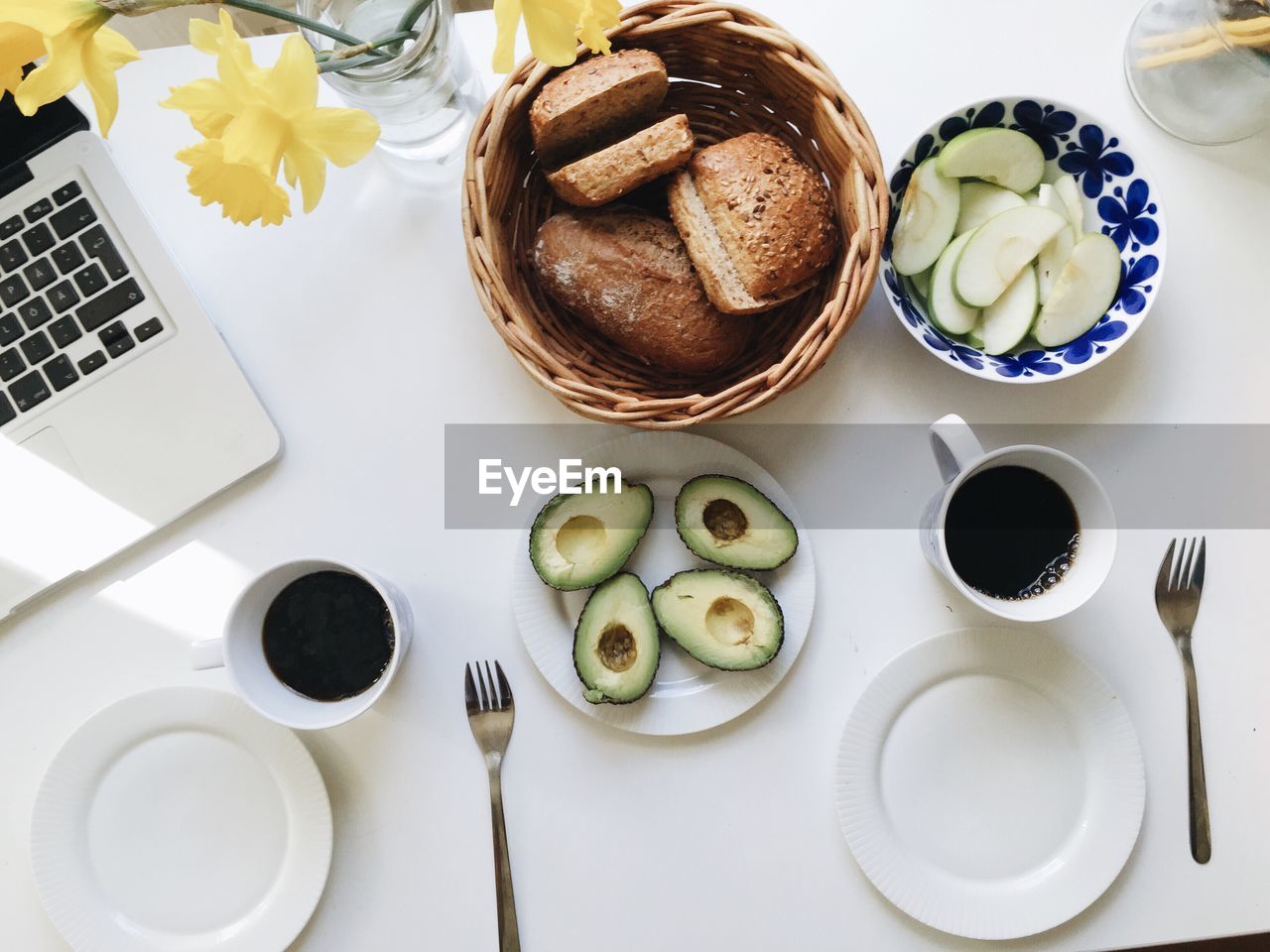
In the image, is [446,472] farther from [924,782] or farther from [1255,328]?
[1255,328]

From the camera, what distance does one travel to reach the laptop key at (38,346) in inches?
31.9

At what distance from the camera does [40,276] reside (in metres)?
0.81

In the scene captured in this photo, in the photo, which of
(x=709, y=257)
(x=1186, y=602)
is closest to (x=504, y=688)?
(x=709, y=257)

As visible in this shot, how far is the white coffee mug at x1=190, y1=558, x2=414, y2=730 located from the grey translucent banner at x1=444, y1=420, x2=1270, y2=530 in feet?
0.42

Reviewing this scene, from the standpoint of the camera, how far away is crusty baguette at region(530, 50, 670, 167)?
0.76 metres

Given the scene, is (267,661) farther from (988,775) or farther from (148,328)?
(988,775)

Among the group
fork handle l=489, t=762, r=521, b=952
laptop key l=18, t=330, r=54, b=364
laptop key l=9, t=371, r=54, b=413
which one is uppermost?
laptop key l=18, t=330, r=54, b=364

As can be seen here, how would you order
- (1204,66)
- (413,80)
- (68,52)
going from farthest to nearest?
(1204,66) < (413,80) < (68,52)

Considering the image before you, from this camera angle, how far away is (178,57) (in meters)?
0.89

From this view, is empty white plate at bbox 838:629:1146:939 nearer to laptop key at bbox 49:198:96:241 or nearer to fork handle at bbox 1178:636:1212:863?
fork handle at bbox 1178:636:1212:863

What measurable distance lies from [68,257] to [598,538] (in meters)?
0.53

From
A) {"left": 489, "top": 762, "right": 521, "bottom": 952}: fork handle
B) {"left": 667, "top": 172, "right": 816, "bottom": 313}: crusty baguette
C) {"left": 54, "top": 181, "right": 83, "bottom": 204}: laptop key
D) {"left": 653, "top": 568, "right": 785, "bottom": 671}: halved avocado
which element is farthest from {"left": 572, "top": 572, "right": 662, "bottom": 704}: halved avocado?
{"left": 54, "top": 181, "right": 83, "bottom": 204}: laptop key

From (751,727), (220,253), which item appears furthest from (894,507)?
(220,253)

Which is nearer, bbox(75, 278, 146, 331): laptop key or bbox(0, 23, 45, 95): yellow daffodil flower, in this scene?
bbox(0, 23, 45, 95): yellow daffodil flower
